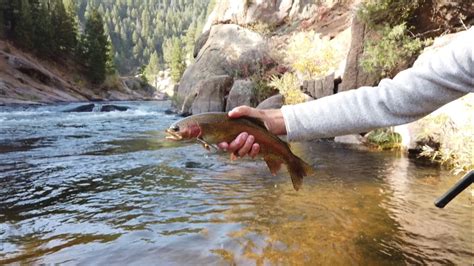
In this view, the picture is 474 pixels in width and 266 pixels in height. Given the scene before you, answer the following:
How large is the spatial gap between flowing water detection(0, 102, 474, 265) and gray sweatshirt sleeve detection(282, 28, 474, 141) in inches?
77.9

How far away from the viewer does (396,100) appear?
4.89ft

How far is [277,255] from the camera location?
3.44m

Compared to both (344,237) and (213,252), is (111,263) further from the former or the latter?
(344,237)

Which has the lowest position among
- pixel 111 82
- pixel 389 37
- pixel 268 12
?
pixel 111 82

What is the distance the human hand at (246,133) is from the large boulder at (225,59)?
1886 centimetres

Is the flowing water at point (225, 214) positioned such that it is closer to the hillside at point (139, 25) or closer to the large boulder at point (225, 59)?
the large boulder at point (225, 59)

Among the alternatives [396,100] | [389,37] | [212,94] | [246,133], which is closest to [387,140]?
[389,37]

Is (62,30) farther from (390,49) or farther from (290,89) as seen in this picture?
(390,49)

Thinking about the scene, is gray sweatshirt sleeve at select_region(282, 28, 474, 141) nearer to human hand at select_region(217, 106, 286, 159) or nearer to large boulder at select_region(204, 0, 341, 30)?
human hand at select_region(217, 106, 286, 159)

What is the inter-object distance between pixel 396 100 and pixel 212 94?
18.4m

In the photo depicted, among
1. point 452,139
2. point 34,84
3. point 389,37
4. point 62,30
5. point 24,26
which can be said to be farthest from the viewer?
point 62,30

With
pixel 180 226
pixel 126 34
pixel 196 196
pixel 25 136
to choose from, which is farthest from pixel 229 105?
pixel 126 34

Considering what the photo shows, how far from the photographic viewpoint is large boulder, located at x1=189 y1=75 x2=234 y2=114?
1943 cm

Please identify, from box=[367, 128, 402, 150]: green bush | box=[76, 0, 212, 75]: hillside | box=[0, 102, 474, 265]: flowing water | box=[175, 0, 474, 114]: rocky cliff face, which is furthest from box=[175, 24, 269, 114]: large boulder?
box=[76, 0, 212, 75]: hillside
